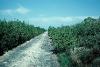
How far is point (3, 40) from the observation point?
66.8 feet

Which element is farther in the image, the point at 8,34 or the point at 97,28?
the point at 8,34

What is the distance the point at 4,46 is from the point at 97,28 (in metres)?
11.4

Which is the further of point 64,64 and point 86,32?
point 64,64

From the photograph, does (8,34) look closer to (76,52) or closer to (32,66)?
(32,66)

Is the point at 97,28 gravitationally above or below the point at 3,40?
→ above

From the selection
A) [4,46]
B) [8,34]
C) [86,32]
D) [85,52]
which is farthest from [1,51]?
[85,52]

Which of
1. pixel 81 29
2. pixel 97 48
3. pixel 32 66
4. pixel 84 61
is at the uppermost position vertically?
pixel 81 29

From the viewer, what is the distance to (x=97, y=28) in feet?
43.3

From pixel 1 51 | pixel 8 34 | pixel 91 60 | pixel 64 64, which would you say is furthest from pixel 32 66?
pixel 8 34

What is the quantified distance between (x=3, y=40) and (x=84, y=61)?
37.4 feet

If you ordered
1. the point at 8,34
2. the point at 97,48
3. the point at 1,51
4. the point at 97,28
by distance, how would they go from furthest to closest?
the point at 8,34 < the point at 1,51 < the point at 97,28 < the point at 97,48

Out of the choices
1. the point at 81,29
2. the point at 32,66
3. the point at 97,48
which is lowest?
the point at 32,66

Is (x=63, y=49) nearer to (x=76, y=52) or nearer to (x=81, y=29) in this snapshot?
(x=81, y=29)

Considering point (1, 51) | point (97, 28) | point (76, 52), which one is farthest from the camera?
point (1, 51)
